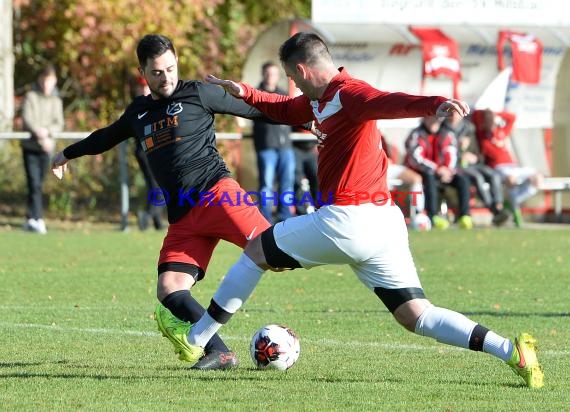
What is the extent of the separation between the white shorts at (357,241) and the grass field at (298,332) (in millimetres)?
597

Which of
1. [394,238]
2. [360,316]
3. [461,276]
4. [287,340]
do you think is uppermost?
[394,238]

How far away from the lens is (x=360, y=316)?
9.59m

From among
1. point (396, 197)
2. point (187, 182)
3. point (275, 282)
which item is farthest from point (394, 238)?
point (396, 197)

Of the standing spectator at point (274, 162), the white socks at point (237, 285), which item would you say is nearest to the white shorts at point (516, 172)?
the standing spectator at point (274, 162)

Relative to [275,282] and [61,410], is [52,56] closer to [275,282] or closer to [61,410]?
[275,282]

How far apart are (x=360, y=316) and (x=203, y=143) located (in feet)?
8.36

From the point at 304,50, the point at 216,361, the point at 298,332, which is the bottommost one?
the point at 298,332

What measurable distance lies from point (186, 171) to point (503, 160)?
42.8ft

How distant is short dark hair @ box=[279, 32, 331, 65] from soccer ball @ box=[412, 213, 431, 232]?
1215cm

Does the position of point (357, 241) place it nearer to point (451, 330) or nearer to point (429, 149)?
point (451, 330)

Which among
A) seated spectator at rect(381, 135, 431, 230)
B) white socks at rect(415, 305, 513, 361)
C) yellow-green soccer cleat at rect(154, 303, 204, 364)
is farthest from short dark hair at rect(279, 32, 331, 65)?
seated spectator at rect(381, 135, 431, 230)

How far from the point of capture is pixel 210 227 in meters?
7.33

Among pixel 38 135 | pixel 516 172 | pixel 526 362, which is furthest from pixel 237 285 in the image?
pixel 516 172

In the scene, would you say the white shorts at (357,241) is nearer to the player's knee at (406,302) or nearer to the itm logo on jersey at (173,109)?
the player's knee at (406,302)
